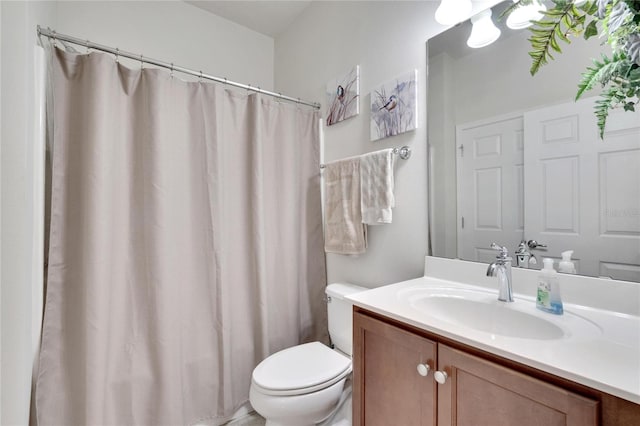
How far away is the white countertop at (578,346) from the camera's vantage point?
1.72 feet

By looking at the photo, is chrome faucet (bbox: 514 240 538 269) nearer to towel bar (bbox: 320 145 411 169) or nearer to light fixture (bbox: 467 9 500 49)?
towel bar (bbox: 320 145 411 169)

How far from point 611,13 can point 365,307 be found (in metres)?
0.93

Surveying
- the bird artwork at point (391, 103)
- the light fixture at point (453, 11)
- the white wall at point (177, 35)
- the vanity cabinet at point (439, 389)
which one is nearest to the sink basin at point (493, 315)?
the vanity cabinet at point (439, 389)

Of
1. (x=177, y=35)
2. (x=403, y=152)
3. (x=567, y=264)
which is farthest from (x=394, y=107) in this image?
(x=177, y=35)

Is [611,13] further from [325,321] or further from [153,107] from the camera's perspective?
[325,321]

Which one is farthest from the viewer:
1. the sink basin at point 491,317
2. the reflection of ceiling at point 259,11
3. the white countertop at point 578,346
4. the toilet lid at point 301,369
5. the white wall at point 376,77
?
the reflection of ceiling at point 259,11

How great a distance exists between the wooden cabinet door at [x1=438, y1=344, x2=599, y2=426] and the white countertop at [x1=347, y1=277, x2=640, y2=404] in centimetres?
4

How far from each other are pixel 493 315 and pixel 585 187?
496mm

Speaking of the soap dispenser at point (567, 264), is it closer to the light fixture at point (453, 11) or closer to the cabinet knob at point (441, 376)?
the cabinet knob at point (441, 376)

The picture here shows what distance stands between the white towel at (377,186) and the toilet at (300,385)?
1.46ft

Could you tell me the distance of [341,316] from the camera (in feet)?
4.98

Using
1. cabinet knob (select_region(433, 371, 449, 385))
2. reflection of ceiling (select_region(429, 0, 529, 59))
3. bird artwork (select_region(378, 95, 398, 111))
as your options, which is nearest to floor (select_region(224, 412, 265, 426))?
cabinet knob (select_region(433, 371, 449, 385))

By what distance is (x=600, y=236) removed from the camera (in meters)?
0.87

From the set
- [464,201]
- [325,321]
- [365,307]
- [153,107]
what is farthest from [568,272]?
[153,107]
